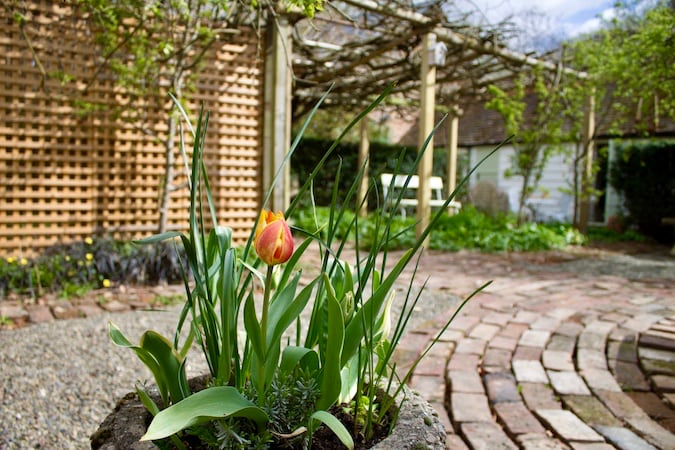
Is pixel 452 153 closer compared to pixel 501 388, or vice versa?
pixel 501 388

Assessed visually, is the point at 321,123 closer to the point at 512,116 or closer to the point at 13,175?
the point at 512,116

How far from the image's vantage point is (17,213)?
4711 millimetres

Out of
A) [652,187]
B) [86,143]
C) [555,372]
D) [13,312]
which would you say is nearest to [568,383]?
[555,372]

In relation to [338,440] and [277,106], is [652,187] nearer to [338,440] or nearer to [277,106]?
[277,106]

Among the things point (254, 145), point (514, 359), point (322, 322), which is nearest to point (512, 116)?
point (254, 145)

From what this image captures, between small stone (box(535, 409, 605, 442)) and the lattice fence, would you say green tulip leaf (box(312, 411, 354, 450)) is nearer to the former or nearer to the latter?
small stone (box(535, 409, 605, 442))

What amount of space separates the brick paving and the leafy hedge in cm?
609

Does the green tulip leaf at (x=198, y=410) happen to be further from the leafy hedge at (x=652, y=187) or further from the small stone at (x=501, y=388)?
the leafy hedge at (x=652, y=187)

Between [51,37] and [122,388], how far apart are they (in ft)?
12.4

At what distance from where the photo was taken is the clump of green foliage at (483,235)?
23.0 feet

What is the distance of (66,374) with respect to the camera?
92.0 inches

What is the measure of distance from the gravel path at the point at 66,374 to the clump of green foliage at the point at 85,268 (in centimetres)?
85

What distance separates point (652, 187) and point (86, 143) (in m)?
9.11

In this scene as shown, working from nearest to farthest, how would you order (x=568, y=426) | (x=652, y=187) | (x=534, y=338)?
1. (x=568, y=426)
2. (x=534, y=338)
3. (x=652, y=187)
